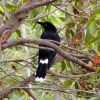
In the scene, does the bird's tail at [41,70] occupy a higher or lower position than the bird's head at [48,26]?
lower

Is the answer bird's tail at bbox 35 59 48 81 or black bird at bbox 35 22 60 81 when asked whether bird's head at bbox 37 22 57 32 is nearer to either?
black bird at bbox 35 22 60 81

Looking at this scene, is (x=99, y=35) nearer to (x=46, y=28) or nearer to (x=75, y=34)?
(x=75, y=34)

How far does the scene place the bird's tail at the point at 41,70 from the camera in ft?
10.4

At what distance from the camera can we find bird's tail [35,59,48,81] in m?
3.16

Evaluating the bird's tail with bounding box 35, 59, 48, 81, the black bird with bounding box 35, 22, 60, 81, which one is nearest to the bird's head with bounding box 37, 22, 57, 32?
the black bird with bounding box 35, 22, 60, 81

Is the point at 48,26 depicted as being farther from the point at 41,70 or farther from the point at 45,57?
the point at 41,70

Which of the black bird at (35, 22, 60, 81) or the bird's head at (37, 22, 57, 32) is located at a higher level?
the bird's head at (37, 22, 57, 32)

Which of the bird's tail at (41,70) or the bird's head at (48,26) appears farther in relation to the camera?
the bird's head at (48,26)

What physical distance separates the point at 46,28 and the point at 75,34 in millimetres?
948

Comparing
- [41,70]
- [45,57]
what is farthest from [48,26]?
[41,70]

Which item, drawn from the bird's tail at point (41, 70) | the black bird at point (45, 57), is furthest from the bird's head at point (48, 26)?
the bird's tail at point (41, 70)

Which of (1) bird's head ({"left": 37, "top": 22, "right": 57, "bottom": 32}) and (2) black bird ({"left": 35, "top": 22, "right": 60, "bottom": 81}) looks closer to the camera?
(2) black bird ({"left": 35, "top": 22, "right": 60, "bottom": 81})

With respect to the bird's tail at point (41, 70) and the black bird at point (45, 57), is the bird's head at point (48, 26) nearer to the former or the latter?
the black bird at point (45, 57)

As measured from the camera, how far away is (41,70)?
323 cm
